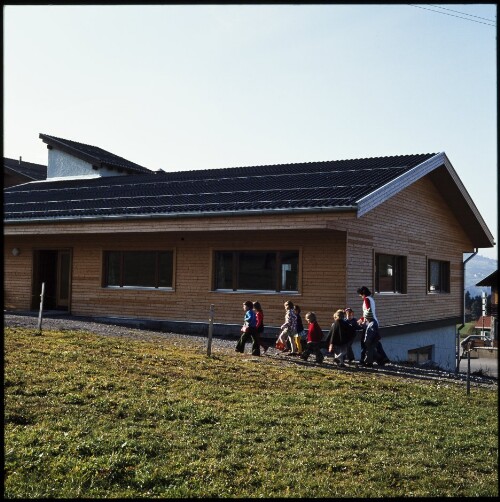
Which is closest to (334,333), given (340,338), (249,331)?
(340,338)

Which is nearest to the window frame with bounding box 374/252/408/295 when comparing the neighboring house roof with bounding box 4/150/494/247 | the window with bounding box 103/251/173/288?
the neighboring house roof with bounding box 4/150/494/247

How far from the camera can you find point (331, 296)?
16.9 metres

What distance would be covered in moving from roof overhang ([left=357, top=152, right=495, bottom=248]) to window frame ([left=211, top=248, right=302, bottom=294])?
8.81 feet

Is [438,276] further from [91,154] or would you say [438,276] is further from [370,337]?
[91,154]

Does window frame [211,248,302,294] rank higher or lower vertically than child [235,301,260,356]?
higher

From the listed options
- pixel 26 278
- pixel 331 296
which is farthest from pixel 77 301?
pixel 331 296

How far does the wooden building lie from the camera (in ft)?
55.7

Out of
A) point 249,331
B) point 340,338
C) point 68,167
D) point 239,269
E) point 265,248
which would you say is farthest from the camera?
point 68,167

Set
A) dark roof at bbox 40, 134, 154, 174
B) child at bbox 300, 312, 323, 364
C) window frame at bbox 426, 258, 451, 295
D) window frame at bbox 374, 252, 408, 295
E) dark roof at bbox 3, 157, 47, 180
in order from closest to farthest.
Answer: child at bbox 300, 312, 323, 364 < window frame at bbox 374, 252, 408, 295 < window frame at bbox 426, 258, 451, 295 < dark roof at bbox 40, 134, 154, 174 < dark roof at bbox 3, 157, 47, 180

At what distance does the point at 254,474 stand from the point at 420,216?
17111 millimetres

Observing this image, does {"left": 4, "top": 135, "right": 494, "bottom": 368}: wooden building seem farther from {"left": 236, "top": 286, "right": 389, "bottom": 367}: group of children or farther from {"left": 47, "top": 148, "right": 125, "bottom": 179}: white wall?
{"left": 47, "top": 148, "right": 125, "bottom": 179}: white wall

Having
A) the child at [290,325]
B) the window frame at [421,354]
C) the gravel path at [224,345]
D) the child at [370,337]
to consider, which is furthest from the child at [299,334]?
the window frame at [421,354]

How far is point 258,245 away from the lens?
1777 cm

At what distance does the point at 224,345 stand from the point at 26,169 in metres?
31.8
